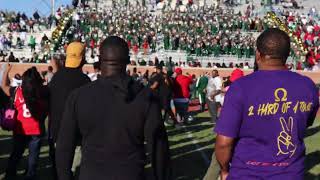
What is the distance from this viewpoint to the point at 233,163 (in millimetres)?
4109

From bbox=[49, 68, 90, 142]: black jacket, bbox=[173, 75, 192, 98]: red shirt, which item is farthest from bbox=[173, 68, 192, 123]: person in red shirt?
bbox=[49, 68, 90, 142]: black jacket

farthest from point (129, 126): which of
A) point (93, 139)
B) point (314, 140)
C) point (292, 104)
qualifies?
point (314, 140)

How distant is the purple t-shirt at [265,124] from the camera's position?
396cm

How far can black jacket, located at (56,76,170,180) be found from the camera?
149 inches

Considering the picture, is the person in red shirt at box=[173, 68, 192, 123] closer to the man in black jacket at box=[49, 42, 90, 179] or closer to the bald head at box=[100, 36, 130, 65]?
the man in black jacket at box=[49, 42, 90, 179]

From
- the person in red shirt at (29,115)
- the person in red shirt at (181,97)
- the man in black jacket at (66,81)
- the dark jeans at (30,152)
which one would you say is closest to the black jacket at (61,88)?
the man in black jacket at (66,81)

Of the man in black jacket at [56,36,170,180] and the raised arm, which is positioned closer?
the man in black jacket at [56,36,170,180]

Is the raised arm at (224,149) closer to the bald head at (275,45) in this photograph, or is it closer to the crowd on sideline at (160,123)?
the crowd on sideline at (160,123)

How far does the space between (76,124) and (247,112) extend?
1.01 meters

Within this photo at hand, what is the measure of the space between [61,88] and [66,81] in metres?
0.10

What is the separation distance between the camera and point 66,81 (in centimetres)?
671

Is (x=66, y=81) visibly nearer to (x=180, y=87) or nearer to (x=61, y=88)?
(x=61, y=88)

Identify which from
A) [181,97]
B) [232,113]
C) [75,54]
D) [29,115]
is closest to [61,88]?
[75,54]

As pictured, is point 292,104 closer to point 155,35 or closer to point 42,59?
Answer: point 42,59
